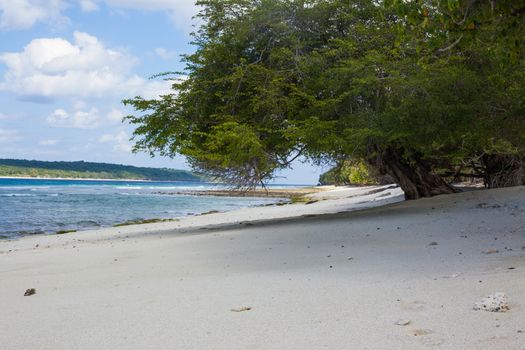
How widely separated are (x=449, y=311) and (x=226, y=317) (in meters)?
1.86

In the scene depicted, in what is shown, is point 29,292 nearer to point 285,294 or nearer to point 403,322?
point 285,294

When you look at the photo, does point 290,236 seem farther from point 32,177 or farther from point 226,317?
point 32,177

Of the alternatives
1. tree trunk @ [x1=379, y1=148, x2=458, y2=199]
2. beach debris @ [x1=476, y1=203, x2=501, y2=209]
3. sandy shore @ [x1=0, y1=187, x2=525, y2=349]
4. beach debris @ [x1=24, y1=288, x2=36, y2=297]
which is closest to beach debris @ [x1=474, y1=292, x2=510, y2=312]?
sandy shore @ [x1=0, y1=187, x2=525, y2=349]

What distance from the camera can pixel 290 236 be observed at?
1039cm

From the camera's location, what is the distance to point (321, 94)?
14789 mm

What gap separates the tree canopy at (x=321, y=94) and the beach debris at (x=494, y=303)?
27.3 ft

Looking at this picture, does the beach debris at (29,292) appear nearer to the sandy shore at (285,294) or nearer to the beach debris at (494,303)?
the sandy shore at (285,294)

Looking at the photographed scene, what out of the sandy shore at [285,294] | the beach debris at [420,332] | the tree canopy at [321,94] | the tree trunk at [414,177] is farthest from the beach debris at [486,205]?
the beach debris at [420,332]

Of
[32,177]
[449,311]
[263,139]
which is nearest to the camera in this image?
[449,311]

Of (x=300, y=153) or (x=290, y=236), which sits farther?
(x=300, y=153)

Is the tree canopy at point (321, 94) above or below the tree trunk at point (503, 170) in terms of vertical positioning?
above

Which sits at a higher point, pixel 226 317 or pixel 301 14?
pixel 301 14

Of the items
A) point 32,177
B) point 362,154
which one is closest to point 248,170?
point 362,154

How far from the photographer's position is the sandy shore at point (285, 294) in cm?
366
